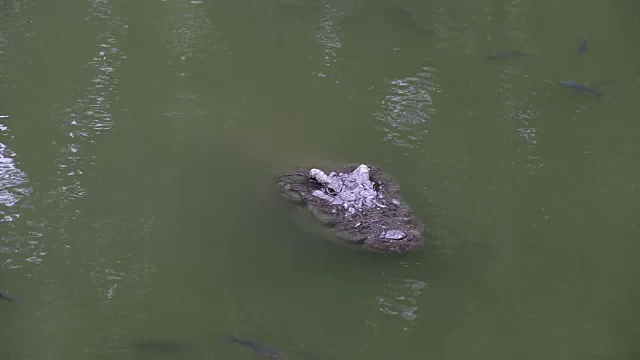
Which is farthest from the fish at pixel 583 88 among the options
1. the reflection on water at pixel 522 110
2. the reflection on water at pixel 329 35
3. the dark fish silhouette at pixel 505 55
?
the reflection on water at pixel 329 35

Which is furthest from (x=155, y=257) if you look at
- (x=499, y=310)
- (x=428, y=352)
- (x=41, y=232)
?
(x=499, y=310)

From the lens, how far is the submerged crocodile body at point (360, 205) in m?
5.51

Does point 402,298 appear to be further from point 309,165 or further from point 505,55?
point 505,55

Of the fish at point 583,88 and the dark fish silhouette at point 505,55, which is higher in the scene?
the dark fish silhouette at point 505,55

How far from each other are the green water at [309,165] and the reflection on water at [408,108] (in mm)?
28

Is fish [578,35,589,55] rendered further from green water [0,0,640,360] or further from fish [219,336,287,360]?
fish [219,336,287,360]

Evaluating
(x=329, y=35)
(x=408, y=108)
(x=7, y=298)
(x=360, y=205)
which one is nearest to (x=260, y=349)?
(x=360, y=205)

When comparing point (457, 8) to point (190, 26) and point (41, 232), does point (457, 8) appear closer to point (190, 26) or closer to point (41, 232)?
point (190, 26)

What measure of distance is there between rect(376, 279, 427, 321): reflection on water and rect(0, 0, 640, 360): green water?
0.05 ft

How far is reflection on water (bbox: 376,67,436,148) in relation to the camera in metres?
7.17

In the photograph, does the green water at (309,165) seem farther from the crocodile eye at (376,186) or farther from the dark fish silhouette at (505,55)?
the crocodile eye at (376,186)

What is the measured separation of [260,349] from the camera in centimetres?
479

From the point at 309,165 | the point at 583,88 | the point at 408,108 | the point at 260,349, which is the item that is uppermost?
the point at 583,88

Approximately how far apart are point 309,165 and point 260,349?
2276mm
